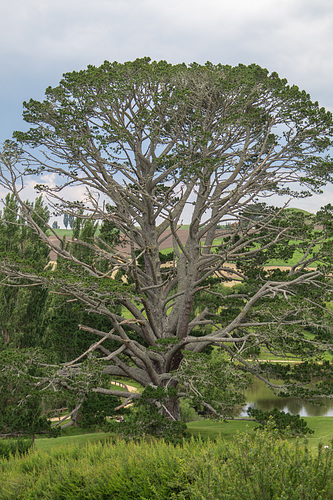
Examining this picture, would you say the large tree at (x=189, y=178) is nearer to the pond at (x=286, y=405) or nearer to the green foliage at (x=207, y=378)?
the green foliage at (x=207, y=378)

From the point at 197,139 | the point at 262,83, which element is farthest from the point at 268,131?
the point at 197,139

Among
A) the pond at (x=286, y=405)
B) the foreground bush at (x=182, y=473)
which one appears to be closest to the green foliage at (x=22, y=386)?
the foreground bush at (x=182, y=473)

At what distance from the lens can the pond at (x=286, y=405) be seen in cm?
3098

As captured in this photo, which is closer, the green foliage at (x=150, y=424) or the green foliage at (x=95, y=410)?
the green foliage at (x=150, y=424)

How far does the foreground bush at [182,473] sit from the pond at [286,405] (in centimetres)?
2259

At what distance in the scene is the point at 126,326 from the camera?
19781mm

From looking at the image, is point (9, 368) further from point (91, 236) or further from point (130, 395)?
point (91, 236)

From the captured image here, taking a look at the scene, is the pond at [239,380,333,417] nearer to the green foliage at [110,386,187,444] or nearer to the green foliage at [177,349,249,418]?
the green foliage at [177,349,249,418]

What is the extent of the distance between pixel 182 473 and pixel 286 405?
28.2 m

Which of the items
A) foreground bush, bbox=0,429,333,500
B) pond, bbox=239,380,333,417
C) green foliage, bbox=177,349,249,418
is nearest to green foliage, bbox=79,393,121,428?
green foliage, bbox=177,349,249,418

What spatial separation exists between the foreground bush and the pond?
22.6 m

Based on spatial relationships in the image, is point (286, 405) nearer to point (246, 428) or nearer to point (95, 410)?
point (246, 428)

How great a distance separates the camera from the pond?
30977mm

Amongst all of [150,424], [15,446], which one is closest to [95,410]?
[15,446]
